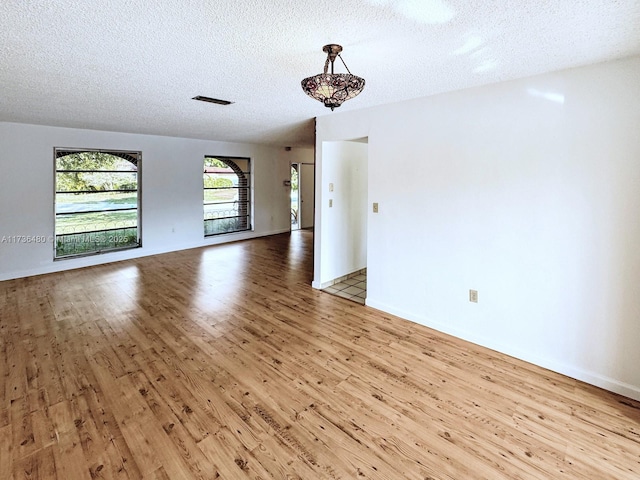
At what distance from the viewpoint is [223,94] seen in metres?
3.32

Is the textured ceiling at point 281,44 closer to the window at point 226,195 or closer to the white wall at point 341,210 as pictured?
the white wall at point 341,210

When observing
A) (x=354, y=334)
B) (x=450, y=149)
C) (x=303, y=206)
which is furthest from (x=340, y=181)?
(x=303, y=206)

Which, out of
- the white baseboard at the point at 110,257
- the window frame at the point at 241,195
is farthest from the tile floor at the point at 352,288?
the window frame at the point at 241,195

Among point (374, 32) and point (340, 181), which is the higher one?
point (374, 32)

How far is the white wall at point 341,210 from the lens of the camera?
448cm

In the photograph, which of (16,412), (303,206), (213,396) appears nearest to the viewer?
(16,412)

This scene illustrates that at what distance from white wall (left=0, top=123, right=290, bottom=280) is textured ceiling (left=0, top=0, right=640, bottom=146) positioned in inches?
83.7

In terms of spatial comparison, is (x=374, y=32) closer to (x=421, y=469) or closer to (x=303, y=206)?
(x=421, y=469)

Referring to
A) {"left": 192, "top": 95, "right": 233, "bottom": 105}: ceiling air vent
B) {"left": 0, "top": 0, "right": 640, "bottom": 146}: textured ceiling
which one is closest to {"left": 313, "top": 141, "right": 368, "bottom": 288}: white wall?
{"left": 0, "top": 0, "right": 640, "bottom": 146}: textured ceiling

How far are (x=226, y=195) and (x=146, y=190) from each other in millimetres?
2034

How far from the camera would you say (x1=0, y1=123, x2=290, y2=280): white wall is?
5035 mm

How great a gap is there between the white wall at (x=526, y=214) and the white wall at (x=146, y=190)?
468 centimetres

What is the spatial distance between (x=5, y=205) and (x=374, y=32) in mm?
5854

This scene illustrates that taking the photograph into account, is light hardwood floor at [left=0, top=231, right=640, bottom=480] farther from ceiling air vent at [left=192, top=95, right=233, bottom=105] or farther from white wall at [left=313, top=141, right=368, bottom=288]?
ceiling air vent at [left=192, top=95, right=233, bottom=105]
